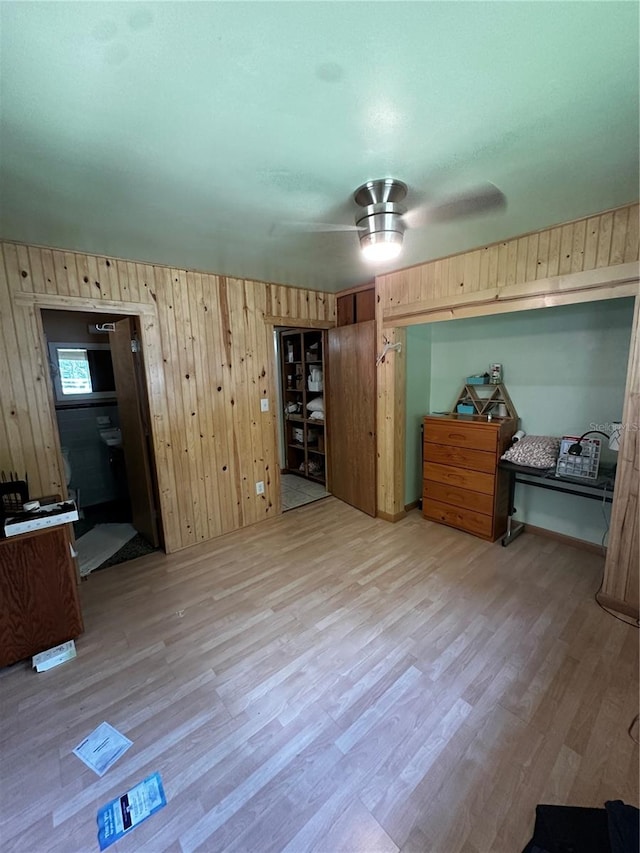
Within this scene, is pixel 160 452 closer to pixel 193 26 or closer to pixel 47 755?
pixel 47 755

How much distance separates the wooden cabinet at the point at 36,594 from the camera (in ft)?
5.96

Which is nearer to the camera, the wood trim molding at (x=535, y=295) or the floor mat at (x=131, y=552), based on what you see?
the wood trim molding at (x=535, y=295)

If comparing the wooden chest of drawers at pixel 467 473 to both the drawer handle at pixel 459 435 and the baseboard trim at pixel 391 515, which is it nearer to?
the drawer handle at pixel 459 435

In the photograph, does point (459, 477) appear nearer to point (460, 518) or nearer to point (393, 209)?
point (460, 518)

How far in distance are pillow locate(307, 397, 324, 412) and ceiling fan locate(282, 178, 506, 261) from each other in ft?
8.99

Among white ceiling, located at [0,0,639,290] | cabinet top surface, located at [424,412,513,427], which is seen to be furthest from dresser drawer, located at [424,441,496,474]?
white ceiling, located at [0,0,639,290]

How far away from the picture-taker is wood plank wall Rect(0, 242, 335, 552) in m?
2.31

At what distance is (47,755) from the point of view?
4.84 feet

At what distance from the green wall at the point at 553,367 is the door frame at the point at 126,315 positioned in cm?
235

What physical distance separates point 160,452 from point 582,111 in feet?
10.3

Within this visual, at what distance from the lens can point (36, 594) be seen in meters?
1.89

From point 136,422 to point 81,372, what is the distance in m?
1.64

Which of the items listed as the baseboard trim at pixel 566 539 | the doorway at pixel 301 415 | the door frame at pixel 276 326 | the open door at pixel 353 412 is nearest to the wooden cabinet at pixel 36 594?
the door frame at pixel 276 326

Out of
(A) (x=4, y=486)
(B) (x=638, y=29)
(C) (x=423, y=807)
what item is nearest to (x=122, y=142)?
(B) (x=638, y=29)
